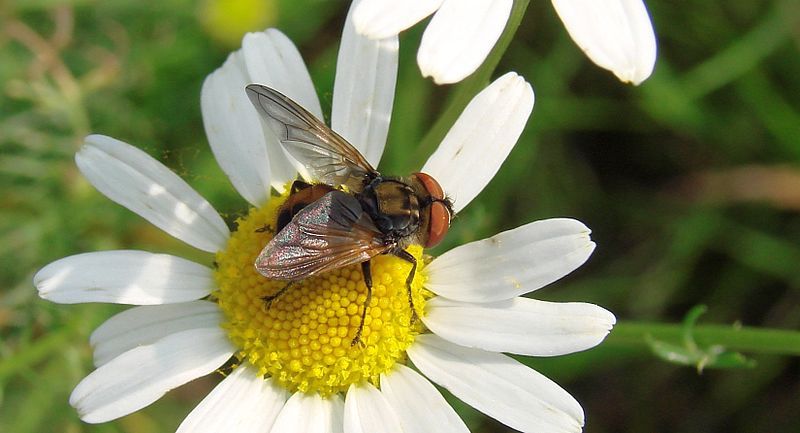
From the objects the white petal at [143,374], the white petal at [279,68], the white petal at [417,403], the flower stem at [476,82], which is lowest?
the white petal at [143,374]

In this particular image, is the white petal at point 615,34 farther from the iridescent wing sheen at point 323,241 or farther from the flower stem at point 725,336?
the flower stem at point 725,336

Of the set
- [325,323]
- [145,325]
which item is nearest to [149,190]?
[145,325]

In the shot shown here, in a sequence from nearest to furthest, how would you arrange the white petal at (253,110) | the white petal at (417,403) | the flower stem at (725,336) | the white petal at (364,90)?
1. the white petal at (417,403)
2. the flower stem at (725,336)
3. the white petal at (364,90)
4. the white petal at (253,110)

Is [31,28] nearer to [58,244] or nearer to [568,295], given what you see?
[58,244]

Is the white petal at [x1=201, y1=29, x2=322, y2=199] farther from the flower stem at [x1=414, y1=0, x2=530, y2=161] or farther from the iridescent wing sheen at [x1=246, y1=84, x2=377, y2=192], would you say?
the flower stem at [x1=414, y1=0, x2=530, y2=161]

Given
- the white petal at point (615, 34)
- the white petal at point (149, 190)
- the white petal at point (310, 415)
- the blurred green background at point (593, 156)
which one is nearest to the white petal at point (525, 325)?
the white petal at point (310, 415)

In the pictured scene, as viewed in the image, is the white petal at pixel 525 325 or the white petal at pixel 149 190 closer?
the white petal at pixel 525 325

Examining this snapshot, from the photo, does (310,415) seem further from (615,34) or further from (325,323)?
(615,34)

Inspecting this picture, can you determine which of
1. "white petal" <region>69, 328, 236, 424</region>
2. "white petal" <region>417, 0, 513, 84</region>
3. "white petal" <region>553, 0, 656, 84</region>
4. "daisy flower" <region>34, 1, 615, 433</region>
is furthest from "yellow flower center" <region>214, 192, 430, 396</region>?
"white petal" <region>553, 0, 656, 84</region>
